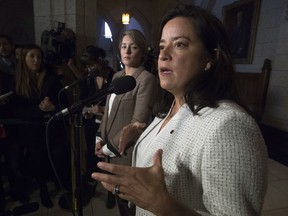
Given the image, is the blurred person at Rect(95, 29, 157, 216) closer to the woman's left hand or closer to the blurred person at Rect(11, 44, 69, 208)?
the blurred person at Rect(11, 44, 69, 208)

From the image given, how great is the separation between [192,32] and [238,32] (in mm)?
5373

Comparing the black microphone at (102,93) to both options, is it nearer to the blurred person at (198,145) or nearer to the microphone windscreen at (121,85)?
the microphone windscreen at (121,85)

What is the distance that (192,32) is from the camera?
783 mm

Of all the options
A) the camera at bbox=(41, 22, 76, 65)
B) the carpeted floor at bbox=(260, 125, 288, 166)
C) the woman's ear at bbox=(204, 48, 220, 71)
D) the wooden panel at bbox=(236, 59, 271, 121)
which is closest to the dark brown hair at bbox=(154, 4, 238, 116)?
the woman's ear at bbox=(204, 48, 220, 71)

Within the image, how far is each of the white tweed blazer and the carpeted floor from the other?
3.00 meters

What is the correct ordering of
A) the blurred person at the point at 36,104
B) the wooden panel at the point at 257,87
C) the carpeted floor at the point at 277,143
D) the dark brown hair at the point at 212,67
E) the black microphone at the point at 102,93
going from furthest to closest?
the wooden panel at the point at 257,87 < the carpeted floor at the point at 277,143 < the blurred person at the point at 36,104 < the black microphone at the point at 102,93 < the dark brown hair at the point at 212,67

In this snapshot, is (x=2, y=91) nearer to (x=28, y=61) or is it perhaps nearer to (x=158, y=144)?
(x=28, y=61)

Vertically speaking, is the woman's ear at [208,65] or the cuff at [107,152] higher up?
the woman's ear at [208,65]

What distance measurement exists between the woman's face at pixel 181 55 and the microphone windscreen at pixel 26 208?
1.87 metres

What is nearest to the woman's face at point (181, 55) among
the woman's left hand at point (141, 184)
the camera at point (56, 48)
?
the woman's left hand at point (141, 184)

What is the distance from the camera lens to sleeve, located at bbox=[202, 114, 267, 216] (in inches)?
22.4

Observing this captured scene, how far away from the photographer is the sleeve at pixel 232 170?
569 millimetres

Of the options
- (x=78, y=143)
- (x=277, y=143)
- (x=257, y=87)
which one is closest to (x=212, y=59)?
(x=78, y=143)

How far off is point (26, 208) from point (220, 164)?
202 centimetres
